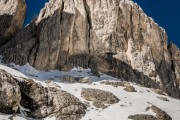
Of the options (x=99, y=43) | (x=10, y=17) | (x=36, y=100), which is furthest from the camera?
(x=10, y=17)

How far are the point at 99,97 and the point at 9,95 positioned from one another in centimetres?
1593

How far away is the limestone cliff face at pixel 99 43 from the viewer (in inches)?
3533

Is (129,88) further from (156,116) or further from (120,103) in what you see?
(156,116)

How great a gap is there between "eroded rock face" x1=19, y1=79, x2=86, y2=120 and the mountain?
16.7 meters

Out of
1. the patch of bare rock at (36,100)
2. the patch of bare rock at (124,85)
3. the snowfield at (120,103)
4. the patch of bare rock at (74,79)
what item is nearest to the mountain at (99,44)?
the patch of bare rock at (74,79)

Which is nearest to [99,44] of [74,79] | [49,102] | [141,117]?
[74,79]

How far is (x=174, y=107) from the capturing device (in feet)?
215

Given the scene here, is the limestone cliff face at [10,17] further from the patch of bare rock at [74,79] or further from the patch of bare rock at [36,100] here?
the patch of bare rock at [36,100]

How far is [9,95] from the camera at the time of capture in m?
55.2

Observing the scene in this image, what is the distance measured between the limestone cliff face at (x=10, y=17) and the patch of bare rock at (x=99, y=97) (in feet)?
133

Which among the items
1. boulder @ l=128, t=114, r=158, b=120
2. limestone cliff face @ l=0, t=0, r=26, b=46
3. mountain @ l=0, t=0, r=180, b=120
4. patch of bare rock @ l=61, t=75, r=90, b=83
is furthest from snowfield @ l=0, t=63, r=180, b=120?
limestone cliff face @ l=0, t=0, r=26, b=46

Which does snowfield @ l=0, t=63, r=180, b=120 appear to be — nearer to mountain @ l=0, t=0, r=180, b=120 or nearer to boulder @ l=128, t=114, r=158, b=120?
boulder @ l=128, t=114, r=158, b=120

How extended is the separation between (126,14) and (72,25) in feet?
55.4

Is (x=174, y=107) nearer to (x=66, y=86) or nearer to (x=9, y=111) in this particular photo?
(x=66, y=86)
